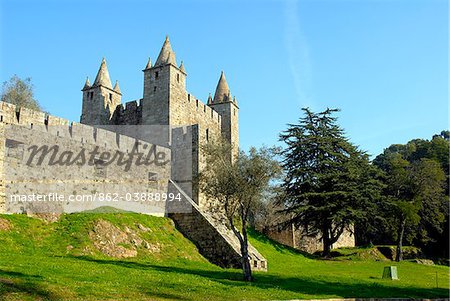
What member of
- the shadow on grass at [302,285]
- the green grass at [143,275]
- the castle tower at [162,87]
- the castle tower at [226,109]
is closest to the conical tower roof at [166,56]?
the castle tower at [162,87]

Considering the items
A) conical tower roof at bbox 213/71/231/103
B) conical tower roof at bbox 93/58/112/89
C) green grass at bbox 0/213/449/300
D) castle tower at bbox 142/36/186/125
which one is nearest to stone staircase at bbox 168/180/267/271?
green grass at bbox 0/213/449/300

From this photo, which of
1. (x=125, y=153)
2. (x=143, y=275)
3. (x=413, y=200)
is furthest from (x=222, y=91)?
(x=143, y=275)

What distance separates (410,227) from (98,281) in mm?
36803

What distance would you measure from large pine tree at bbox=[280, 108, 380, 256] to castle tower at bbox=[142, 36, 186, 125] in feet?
33.7

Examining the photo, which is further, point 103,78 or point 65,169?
point 103,78

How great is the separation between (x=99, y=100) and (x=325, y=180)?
20.3m

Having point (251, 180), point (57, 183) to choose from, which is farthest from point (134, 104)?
point (251, 180)

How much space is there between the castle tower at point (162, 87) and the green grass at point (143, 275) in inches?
462

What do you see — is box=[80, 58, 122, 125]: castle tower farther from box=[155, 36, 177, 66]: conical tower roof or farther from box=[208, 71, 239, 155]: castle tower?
box=[208, 71, 239, 155]: castle tower

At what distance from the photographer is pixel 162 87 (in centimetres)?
3562

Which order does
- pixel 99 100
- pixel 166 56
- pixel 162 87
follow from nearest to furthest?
pixel 162 87 < pixel 166 56 < pixel 99 100

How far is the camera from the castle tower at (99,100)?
1550 inches

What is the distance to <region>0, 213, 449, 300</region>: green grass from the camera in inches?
475

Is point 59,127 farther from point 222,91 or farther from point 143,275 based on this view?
point 222,91
